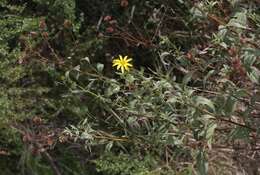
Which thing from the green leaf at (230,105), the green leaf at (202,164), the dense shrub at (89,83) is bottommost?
the dense shrub at (89,83)

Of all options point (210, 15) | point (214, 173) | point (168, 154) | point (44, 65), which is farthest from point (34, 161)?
point (210, 15)

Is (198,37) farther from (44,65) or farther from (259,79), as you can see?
(259,79)

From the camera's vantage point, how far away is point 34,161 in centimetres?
279

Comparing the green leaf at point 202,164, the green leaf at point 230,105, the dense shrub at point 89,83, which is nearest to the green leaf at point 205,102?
the green leaf at point 230,105

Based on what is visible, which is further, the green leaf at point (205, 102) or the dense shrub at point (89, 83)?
the dense shrub at point (89, 83)

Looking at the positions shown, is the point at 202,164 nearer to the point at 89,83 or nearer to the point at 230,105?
the point at 230,105

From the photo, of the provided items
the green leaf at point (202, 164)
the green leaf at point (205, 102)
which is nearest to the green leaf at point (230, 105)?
the green leaf at point (205, 102)

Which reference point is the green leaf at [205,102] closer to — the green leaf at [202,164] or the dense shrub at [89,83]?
the green leaf at [202,164]

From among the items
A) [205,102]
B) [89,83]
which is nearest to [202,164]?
[205,102]

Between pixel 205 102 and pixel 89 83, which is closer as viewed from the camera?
pixel 205 102

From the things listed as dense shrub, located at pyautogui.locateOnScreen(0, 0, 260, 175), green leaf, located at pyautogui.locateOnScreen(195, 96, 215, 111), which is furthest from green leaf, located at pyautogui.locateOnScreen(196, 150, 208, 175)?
dense shrub, located at pyautogui.locateOnScreen(0, 0, 260, 175)

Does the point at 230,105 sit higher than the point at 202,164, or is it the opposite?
the point at 230,105

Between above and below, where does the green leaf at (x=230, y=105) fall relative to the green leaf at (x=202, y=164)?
above

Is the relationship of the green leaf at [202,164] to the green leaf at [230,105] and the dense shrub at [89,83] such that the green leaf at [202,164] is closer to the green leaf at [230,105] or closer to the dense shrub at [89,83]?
the green leaf at [230,105]
